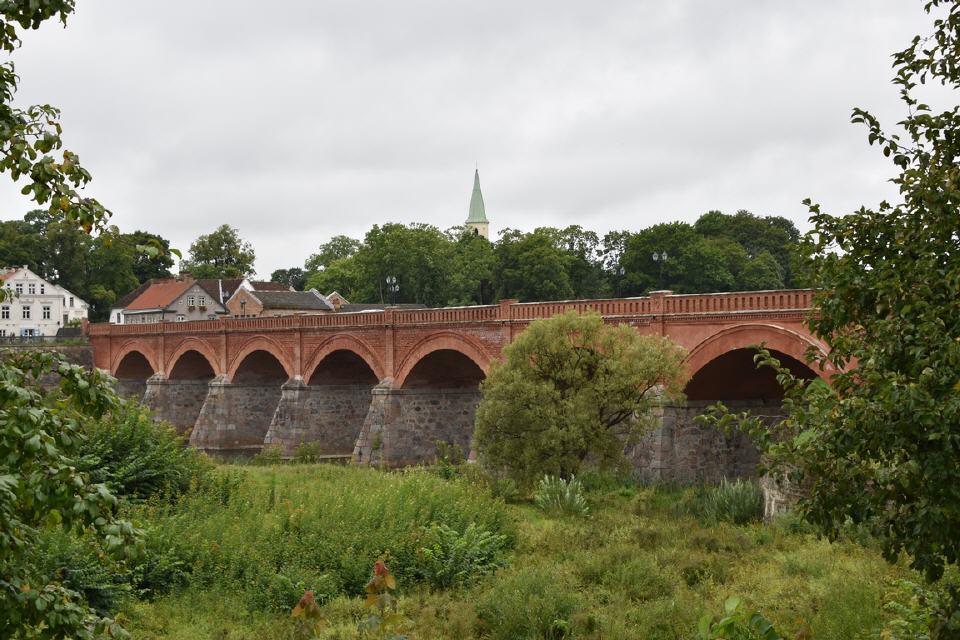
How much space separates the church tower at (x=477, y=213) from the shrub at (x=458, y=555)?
4229 inches

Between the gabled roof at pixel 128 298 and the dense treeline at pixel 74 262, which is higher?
the dense treeline at pixel 74 262

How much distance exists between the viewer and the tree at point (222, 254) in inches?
3849

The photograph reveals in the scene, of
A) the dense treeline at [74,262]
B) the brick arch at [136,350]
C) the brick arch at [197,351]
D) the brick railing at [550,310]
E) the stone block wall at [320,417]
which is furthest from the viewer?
the dense treeline at [74,262]

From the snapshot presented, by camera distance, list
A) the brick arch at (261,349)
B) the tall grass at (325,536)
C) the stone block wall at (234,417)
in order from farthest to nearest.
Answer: the stone block wall at (234,417), the brick arch at (261,349), the tall grass at (325,536)

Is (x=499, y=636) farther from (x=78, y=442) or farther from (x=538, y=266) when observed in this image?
(x=538, y=266)

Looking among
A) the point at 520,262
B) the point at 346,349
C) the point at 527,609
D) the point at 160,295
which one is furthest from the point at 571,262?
the point at 527,609

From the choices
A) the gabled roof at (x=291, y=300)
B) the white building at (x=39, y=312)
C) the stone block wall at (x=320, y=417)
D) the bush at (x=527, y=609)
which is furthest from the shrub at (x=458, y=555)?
the white building at (x=39, y=312)

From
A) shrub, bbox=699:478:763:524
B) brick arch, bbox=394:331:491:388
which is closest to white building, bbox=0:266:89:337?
brick arch, bbox=394:331:491:388

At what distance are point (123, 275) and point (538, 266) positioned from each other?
38491 millimetres

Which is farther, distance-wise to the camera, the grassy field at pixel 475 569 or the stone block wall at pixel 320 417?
the stone block wall at pixel 320 417

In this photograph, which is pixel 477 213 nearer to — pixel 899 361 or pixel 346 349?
pixel 346 349

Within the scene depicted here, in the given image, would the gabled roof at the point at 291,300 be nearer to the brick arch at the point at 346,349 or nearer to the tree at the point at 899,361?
the brick arch at the point at 346,349

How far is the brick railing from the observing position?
941 inches

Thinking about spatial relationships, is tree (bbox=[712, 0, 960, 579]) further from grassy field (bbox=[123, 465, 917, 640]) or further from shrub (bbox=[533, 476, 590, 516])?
shrub (bbox=[533, 476, 590, 516])
